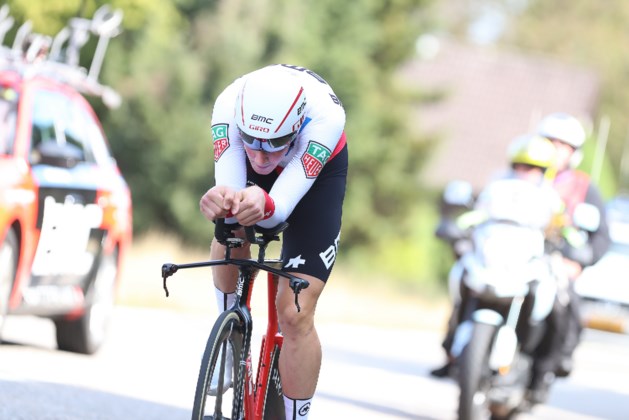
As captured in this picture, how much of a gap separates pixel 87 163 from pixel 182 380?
164cm

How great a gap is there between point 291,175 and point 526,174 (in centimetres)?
443

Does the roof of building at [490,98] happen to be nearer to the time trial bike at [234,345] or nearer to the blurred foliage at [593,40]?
the blurred foliage at [593,40]

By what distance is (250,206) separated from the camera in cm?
574

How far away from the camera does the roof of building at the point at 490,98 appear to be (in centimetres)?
5462

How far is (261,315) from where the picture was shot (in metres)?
18.4

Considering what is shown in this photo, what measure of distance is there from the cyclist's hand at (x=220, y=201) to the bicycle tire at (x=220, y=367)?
0.38 meters

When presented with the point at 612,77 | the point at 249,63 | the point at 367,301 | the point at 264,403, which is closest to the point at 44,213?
the point at 264,403

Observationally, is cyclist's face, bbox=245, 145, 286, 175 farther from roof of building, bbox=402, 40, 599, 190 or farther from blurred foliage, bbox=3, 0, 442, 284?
roof of building, bbox=402, 40, 599, 190

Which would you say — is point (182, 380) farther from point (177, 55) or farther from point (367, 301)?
point (177, 55)

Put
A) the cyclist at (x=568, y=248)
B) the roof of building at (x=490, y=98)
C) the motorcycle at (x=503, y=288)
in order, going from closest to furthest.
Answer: the motorcycle at (x=503, y=288), the cyclist at (x=568, y=248), the roof of building at (x=490, y=98)

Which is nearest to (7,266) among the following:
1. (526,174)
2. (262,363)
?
(526,174)

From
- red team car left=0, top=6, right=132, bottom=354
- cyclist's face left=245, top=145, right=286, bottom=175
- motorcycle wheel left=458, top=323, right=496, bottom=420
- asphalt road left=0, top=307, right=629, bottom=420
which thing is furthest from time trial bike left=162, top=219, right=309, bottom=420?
red team car left=0, top=6, right=132, bottom=354

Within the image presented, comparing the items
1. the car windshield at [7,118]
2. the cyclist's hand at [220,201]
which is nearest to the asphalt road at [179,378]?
the car windshield at [7,118]

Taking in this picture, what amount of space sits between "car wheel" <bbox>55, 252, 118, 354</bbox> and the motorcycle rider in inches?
92.0
